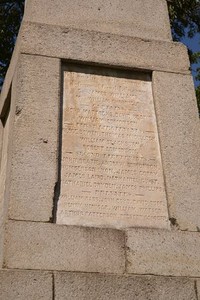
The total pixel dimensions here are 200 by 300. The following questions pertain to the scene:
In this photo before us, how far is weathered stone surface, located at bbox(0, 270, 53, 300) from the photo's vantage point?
12.0 ft

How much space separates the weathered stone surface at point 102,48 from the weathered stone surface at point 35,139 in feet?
0.67

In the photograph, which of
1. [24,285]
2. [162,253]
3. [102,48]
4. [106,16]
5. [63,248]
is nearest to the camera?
[24,285]

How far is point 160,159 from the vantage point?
4.91 meters

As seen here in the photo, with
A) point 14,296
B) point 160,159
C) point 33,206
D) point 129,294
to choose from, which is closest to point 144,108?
point 160,159

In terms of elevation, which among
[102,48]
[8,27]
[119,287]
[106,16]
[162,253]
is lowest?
[119,287]

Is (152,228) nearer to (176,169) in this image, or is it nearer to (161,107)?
(176,169)

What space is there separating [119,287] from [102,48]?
8.88ft

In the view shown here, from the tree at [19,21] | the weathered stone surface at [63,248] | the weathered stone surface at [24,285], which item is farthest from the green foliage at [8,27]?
the weathered stone surface at [24,285]

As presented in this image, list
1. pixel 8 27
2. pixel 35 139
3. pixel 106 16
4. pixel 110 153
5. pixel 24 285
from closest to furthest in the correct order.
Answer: pixel 24 285, pixel 35 139, pixel 110 153, pixel 106 16, pixel 8 27

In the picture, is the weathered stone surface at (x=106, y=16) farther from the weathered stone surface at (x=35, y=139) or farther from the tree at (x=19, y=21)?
the tree at (x=19, y=21)

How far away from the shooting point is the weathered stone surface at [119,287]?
3.79 metres

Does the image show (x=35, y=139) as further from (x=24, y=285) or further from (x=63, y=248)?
(x=24, y=285)

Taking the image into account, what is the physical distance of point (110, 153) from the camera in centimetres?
479

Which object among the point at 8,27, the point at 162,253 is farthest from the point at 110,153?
the point at 8,27
